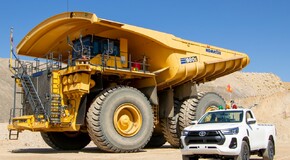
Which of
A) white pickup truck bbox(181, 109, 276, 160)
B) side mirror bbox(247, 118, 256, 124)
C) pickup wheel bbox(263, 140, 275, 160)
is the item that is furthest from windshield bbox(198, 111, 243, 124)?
pickup wheel bbox(263, 140, 275, 160)

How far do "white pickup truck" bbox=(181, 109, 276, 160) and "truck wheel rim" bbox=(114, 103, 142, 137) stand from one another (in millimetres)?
3932

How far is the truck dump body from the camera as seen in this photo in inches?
624

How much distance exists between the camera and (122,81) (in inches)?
639

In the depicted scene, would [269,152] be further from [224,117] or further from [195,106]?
[195,106]

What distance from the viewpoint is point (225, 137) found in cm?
987

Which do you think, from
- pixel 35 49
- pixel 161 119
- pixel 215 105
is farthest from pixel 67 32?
pixel 215 105

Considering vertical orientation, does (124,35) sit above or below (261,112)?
above

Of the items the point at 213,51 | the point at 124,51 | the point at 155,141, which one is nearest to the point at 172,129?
the point at 155,141

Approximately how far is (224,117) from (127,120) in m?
4.66

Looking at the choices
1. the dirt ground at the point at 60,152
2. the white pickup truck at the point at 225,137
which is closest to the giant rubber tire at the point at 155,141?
the dirt ground at the point at 60,152

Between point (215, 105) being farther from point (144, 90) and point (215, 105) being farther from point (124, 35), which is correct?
point (124, 35)

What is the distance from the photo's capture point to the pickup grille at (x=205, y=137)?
9922mm

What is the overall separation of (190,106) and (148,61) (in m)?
2.66

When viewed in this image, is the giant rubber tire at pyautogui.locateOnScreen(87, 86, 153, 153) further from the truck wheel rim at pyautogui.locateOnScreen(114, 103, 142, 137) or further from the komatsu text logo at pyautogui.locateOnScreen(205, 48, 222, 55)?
the komatsu text logo at pyautogui.locateOnScreen(205, 48, 222, 55)
